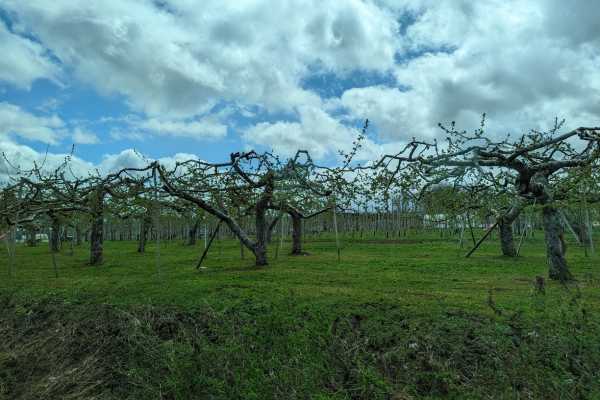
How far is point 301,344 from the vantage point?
25.1ft

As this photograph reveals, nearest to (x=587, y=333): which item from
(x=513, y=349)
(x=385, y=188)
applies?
(x=513, y=349)

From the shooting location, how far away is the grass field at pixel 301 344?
21.1ft

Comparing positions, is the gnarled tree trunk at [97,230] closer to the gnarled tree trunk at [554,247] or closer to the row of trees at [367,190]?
the row of trees at [367,190]

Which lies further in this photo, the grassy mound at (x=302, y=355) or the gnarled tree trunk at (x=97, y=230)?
the gnarled tree trunk at (x=97, y=230)

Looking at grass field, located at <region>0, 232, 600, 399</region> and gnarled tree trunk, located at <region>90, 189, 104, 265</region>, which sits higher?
gnarled tree trunk, located at <region>90, 189, 104, 265</region>

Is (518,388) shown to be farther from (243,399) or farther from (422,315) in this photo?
(243,399)

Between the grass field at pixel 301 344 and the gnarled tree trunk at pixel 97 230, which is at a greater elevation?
the gnarled tree trunk at pixel 97 230

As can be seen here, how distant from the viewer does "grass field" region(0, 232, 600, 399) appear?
6418mm

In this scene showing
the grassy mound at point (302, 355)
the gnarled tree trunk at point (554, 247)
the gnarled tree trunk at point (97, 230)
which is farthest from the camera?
the gnarled tree trunk at point (97, 230)

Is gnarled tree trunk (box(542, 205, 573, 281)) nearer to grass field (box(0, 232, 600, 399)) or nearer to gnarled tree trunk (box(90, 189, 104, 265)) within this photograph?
grass field (box(0, 232, 600, 399))

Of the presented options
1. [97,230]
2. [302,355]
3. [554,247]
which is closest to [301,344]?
[302,355]

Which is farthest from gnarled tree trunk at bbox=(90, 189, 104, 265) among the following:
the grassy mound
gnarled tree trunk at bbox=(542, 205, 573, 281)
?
gnarled tree trunk at bbox=(542, 205, 573, 281)

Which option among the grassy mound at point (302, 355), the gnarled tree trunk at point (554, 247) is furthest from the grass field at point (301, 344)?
the gnarled tree trunk at point (554, 247)

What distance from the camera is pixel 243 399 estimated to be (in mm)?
6773
